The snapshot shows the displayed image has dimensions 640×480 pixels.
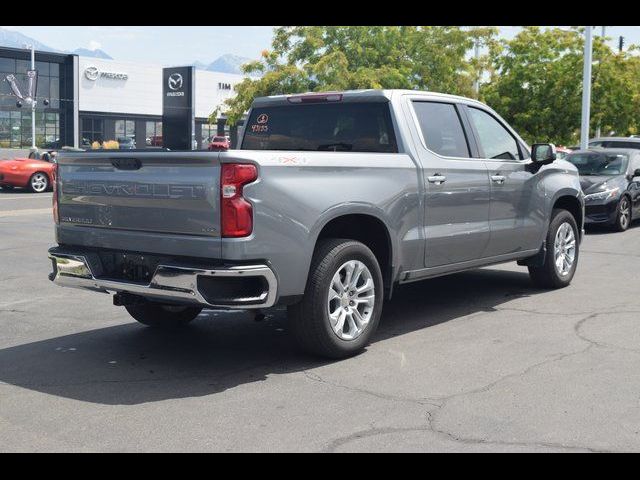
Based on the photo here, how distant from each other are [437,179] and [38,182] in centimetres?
2026

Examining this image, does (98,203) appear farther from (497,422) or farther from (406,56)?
(406,56)

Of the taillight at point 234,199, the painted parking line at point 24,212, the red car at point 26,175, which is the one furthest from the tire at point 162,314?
the red car at point 26,175

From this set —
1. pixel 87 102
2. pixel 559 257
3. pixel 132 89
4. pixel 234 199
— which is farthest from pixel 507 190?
pixel 132 89

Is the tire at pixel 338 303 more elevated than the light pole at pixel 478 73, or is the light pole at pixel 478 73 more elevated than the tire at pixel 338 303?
the light pole at pixel 478 73

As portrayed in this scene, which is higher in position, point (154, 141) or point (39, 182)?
point (154, 141)

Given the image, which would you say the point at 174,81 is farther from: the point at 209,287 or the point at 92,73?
the point at 209,287

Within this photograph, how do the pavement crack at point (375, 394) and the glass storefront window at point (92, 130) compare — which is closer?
the pavement crack at point (375, 394)

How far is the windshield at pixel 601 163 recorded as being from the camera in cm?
1576

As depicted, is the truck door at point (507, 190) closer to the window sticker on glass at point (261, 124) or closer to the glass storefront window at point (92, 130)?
the window sticker on glass at point (261, 124)

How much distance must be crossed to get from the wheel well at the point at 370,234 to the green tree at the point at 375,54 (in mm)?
22580

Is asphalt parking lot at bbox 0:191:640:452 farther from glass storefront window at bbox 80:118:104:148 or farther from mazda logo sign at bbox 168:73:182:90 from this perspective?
glass storefront window at bbox 80:118:104:148

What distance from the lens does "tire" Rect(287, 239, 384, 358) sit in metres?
5.75

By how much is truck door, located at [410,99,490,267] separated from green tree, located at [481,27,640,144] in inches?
856

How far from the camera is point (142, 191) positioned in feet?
18.5
